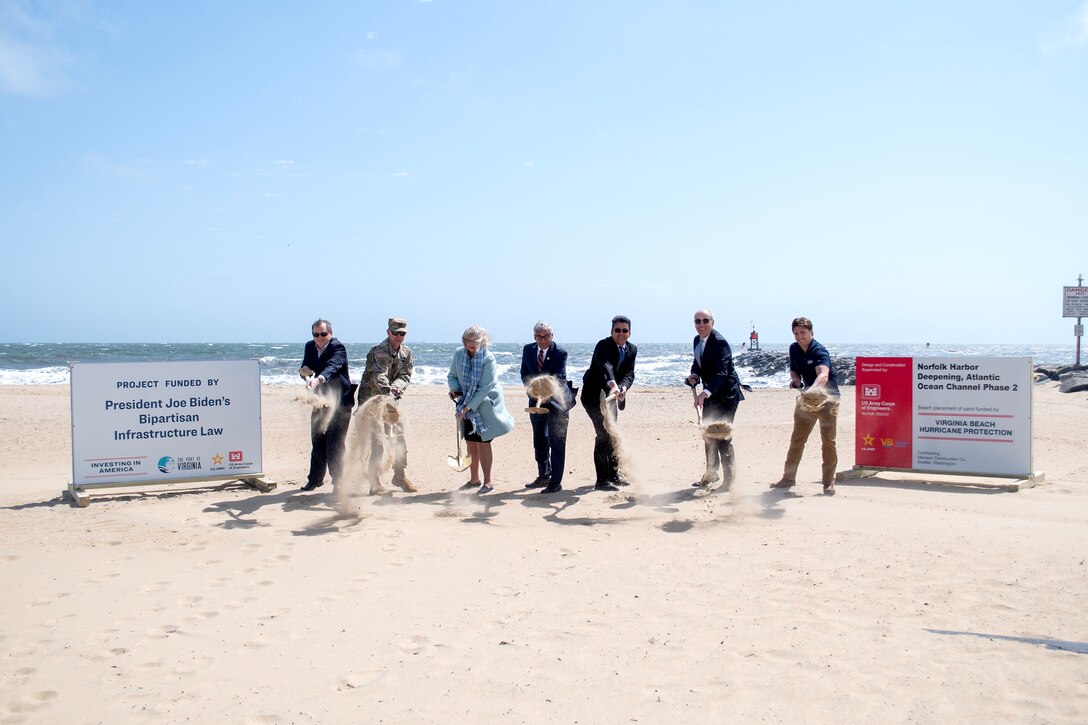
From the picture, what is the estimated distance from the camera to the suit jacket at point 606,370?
809cm

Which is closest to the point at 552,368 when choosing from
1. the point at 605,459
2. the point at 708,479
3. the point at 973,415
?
the point at 605,459

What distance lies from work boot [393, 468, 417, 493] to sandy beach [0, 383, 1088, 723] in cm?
17

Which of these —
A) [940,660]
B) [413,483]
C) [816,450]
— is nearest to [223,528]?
[413,483]

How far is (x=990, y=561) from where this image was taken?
18.0 feet

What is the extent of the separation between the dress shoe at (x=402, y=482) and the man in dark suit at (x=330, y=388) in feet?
2.79

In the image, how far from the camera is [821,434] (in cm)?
813

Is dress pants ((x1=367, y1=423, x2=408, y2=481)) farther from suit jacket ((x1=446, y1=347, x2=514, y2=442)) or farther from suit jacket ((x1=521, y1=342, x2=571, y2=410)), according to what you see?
suit jacket ((x1=521, y1=342, x2=571, y2=410))

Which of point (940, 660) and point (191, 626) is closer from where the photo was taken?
point (940, 660)

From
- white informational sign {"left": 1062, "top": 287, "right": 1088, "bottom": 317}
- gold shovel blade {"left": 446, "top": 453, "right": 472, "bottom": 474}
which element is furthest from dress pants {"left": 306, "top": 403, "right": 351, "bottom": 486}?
white informational sign {"left": 1062, "top": 287, "right": 1088, "bottom": 317}

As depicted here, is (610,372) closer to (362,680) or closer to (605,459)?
(605,459)

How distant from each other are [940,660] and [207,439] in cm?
754

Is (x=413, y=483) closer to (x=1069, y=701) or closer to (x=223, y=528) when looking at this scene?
(x=223, y=528)

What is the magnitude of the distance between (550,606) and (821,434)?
4.61 m

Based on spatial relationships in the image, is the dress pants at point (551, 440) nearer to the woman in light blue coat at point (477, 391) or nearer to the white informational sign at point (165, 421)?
the woman in light blue coat at point (477, 391)
